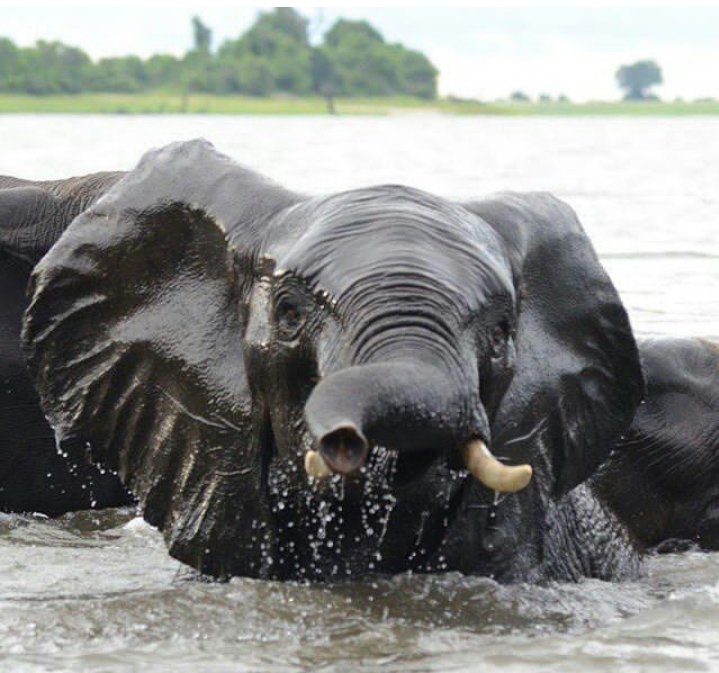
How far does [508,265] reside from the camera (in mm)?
5820

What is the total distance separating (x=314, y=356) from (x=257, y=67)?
114m

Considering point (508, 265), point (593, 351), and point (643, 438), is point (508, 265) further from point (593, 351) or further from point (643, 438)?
point (643, 438)

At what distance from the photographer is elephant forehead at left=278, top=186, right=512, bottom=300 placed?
5.22 metres

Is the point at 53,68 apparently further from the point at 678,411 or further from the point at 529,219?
the point at 529,219

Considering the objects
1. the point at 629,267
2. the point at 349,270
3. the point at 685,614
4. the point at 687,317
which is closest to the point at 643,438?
the point at 685,614

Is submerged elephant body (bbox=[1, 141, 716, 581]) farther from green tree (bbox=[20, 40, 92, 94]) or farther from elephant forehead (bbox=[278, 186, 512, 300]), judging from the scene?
green tree (bbox=[20, 40, 92, 94])

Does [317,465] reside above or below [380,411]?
below

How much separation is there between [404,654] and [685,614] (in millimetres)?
1049

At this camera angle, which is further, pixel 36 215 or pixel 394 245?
pixel 36 215

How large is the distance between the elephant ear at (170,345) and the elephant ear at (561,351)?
2.08 ft

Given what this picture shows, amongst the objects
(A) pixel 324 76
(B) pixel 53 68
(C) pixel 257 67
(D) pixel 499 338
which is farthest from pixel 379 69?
(D) pixel 499 338

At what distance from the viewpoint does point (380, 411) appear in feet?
15.4

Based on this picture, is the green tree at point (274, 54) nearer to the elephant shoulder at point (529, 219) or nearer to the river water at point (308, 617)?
the river water at point (308, 617)

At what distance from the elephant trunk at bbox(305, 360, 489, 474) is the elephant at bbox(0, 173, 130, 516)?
3.73 meters
